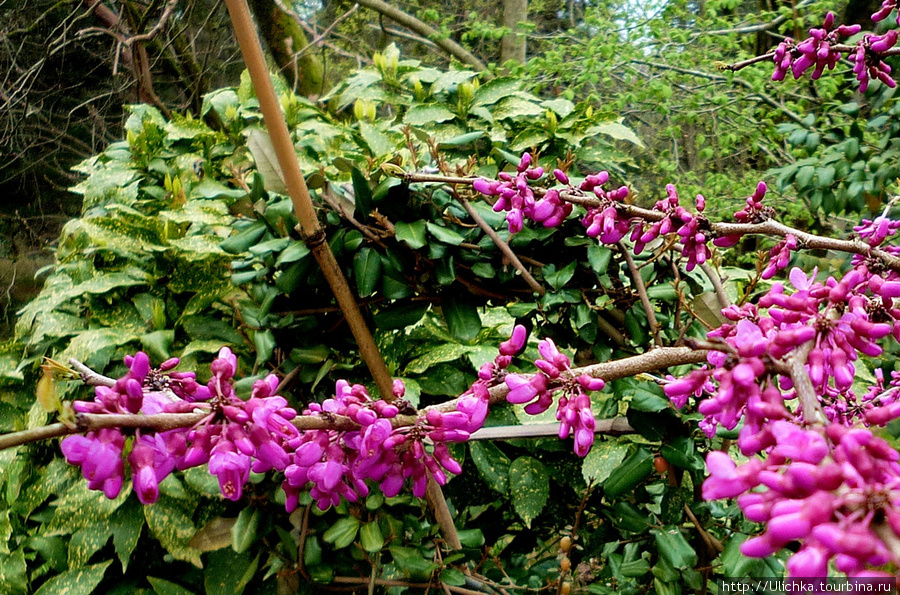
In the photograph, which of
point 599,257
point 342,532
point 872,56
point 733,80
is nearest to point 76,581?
point 342,532

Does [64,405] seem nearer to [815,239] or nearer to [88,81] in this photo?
[815,239]

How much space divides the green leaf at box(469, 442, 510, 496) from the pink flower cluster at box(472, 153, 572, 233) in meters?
0.43

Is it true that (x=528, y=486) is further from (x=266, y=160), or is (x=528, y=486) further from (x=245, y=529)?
(x=266, y=160)

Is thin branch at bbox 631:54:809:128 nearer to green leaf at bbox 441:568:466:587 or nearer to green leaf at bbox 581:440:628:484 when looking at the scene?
green leaf at bbox 581:440:628:484

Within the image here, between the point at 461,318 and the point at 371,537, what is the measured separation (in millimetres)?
362

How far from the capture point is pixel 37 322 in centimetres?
131

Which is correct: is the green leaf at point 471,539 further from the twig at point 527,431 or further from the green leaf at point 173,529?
the green leaf at point 173,529

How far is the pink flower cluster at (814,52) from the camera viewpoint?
811 millimetres

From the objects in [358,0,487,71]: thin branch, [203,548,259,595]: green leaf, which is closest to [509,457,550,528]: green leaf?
[203,548,259,595]: green leaf

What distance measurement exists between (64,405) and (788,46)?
96 centimetres

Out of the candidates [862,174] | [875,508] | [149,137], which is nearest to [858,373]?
[862,174]

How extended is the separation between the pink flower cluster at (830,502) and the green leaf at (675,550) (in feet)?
1.88

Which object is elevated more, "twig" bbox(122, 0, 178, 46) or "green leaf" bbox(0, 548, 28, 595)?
"twig" bbox(122, 0, 178, 46)

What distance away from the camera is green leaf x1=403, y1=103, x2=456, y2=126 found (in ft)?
4.42
